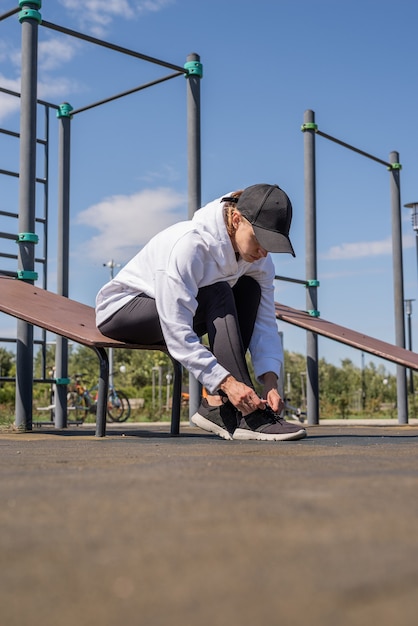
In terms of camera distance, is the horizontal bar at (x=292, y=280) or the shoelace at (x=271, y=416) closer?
the shoelace at (x=271, y=416)

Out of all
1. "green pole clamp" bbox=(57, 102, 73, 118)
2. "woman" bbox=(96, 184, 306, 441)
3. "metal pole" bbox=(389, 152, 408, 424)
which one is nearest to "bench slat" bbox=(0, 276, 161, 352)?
"woman" bbox=(96, 184, 306, 441)

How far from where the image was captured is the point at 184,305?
2.92 metres

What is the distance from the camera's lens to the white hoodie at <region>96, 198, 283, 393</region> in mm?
2867

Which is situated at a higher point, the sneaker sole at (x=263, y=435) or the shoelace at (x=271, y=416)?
the shoelace at (x=271, y=416)

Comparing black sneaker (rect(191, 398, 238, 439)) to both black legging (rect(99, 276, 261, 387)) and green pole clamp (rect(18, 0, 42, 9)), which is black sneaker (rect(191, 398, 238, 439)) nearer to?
black legging (rect(99, 276, 261, 387))

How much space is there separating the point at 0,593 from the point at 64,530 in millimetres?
224

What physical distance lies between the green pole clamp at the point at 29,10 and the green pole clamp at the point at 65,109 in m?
1.36

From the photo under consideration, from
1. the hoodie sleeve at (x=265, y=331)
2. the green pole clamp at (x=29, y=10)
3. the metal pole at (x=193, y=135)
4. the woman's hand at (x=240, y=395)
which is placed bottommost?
the woman's hand at (x=240, y=395)

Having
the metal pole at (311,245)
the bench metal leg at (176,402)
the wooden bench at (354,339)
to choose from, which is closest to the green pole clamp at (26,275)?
the bench metal leg at (176,402)

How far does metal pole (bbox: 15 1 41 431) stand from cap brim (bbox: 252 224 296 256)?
1.91 metres

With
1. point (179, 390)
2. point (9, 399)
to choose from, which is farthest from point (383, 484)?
point (9, 399)

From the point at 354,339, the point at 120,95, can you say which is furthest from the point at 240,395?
the point at 120,95

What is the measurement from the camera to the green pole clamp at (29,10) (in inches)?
182

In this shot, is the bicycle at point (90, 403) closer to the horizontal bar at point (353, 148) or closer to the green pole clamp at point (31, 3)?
the horizontal bar at point (353, 148)
